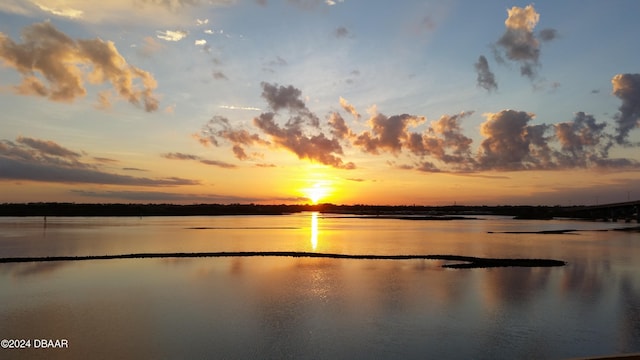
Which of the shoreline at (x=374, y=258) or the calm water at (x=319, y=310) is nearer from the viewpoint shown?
the calm water at (x=319, y=310)

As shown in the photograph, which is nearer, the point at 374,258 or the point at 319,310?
the point at 319,310

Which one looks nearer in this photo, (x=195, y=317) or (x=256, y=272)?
(x=195, y=317)

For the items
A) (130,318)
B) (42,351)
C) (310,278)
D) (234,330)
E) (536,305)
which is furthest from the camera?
(310,278)

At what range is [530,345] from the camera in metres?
17.7

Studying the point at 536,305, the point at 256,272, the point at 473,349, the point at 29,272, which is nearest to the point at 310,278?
the point at 256,272

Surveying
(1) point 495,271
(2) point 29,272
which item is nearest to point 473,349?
(1) point 495,271

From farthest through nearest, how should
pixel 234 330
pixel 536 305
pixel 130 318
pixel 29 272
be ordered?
pixel 29 272, pixel 536 305, pixel 130 318, pixel 234 330

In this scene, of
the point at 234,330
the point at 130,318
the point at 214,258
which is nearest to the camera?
the point at 234,330

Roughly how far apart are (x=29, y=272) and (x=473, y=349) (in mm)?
33265

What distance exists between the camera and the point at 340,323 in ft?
68.6

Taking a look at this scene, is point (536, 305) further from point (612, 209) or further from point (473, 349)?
point (612, 209)

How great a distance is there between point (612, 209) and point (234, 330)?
166 m

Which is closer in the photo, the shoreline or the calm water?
the calm water

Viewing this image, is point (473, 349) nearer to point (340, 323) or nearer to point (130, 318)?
point (340, 323)
